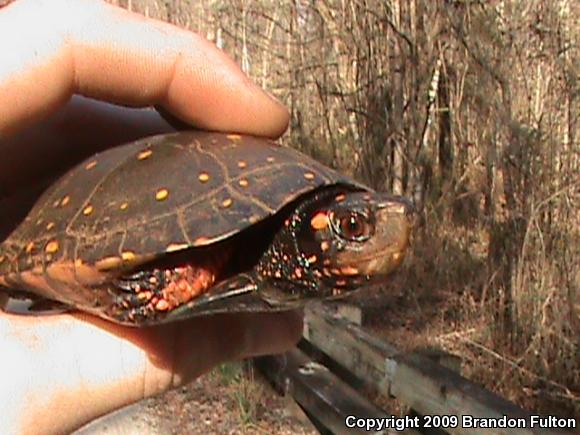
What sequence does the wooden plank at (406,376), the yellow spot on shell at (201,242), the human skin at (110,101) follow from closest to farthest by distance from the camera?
the yellow spot on shell at (201,242), the human skin at (110,101), the wooden plank at (406,376)

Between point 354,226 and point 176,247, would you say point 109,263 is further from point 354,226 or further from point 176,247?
point 354,226

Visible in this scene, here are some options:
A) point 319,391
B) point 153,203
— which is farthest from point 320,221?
point 319,391

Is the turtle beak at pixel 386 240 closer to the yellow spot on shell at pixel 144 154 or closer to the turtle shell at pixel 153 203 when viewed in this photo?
the turtle shell at pixel 153 203

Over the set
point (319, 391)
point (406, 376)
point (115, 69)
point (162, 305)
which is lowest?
point (319, 391)

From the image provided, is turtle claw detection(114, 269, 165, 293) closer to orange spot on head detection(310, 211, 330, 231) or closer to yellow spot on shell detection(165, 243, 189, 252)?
yellow spot on shell detection(165, 243, 189, 252)

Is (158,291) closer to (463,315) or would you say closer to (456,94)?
(463,315)

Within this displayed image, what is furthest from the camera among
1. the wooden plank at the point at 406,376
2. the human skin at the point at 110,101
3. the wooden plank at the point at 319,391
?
the wooden plank at the point at 319,391

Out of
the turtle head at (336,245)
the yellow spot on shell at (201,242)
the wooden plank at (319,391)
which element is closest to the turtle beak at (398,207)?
the turtle head at (336,245)

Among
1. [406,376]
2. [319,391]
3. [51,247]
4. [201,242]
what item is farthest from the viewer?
[319,391]
